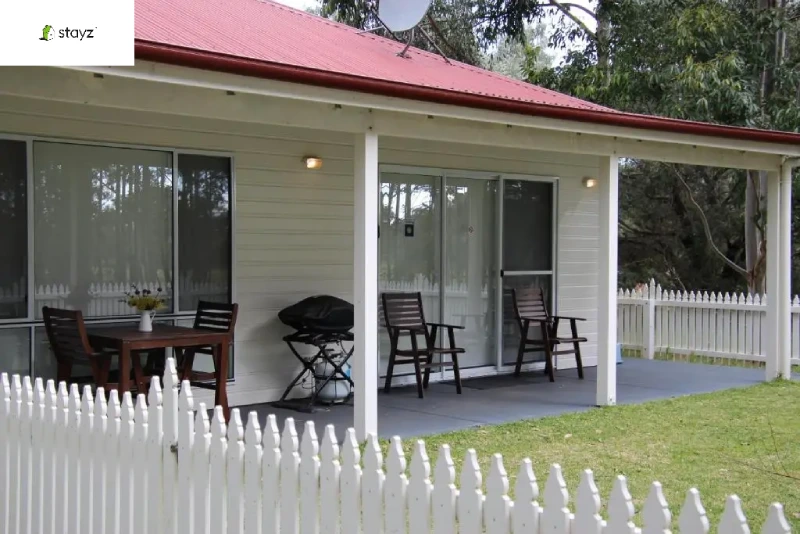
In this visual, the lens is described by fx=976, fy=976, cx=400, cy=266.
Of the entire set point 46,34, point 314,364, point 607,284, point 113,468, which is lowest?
point 314,364

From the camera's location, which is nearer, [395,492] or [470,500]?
[470,500]

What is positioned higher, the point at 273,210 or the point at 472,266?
the point at 273,210

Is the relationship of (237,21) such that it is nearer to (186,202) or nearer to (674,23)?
(186,202)

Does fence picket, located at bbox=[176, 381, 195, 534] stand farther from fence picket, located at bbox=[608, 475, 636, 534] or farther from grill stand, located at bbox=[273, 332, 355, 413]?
grill stand, located at bbox=[273, 332, 355, 413]

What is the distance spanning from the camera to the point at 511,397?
9.12 m

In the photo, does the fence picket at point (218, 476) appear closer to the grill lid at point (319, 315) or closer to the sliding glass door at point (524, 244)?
the grill lid at point (319, 315)

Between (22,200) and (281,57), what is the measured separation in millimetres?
2179

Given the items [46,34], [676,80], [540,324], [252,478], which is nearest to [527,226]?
[540,324]

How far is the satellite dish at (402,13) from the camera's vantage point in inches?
370

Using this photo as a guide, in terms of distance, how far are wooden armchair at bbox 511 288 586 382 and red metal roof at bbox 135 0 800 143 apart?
213 cm

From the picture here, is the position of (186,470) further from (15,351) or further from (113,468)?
(15,351)

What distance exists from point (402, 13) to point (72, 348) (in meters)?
4.73

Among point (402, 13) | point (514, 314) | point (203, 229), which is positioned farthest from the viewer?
point (514, 314)

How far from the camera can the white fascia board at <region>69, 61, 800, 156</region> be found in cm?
544
